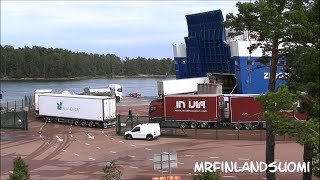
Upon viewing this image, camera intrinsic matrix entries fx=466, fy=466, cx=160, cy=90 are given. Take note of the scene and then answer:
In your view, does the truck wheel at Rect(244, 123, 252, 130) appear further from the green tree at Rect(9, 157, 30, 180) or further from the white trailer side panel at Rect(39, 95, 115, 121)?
the green tree at Rect(9, 157, 30, 180)

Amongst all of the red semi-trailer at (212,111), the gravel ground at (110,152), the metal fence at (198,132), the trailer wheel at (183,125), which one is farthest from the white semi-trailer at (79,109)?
the trailer wheel at (183,125)

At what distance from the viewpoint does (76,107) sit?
4119cm

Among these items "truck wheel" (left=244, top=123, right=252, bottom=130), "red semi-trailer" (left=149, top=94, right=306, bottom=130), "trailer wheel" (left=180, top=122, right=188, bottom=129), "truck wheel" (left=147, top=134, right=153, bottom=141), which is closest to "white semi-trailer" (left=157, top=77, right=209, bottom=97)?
"red semi-trailer" (left=149, top=94, right=306, bottom=130)

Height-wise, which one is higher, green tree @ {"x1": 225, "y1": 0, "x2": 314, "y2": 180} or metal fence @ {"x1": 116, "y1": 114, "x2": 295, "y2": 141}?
green tree @ {"x1": 225, "y1": 0, "x2": 314, "y2": 180}

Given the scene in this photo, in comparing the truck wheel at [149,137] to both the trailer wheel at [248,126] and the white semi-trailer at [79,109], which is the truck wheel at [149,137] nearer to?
the white semi-trailer at [79,109]

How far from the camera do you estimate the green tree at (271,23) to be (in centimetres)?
1603

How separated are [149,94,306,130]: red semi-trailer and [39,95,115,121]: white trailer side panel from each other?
4132mm

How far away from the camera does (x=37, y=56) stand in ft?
566

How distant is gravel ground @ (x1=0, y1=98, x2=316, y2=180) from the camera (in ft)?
76.7

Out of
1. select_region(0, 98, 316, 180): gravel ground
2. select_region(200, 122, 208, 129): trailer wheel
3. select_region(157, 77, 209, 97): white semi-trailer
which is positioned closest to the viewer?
select_region(0, 98, 316, 180): gravel ground

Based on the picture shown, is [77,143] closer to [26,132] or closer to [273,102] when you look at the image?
[26,132]

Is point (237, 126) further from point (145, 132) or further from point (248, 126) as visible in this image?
point (145, 132)

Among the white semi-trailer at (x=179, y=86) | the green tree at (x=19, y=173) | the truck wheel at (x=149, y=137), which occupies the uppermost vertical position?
the white semi-trailer at (x=179, y=86)

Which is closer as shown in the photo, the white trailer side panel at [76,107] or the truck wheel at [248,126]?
the truck wheel at [248,126]
